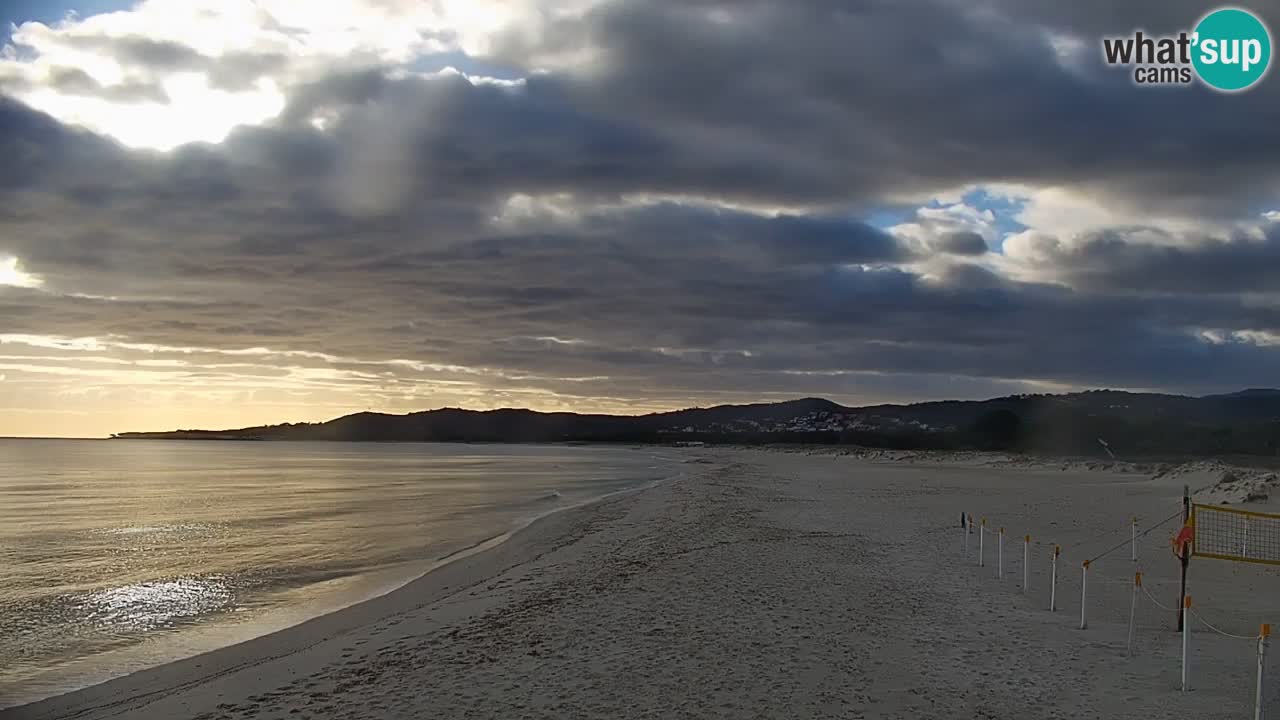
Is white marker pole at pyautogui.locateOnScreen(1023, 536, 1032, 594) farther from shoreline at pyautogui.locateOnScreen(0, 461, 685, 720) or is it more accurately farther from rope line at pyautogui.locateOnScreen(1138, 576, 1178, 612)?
shoreline at pyautogui.locateOnScreen(0, 461, 685, 720)

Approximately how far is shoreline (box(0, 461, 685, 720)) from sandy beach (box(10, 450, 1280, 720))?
0.21ft

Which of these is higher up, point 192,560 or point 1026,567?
point 1026,567

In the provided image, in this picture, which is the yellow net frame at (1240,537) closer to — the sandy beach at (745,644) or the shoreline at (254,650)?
the sandy beach at (745,644)

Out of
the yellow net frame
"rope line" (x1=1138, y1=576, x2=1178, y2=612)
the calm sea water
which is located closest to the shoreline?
the calm sea water

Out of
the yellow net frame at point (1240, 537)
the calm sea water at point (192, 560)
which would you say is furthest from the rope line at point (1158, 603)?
the calm sea water at point (192, 560)

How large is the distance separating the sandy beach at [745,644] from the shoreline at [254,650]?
63 mm

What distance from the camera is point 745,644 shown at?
1181cm

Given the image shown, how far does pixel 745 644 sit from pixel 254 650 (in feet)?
25.3

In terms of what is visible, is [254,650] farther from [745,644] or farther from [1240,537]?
[1240,537]

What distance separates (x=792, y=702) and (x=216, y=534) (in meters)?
26.9

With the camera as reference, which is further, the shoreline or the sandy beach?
the shoreline

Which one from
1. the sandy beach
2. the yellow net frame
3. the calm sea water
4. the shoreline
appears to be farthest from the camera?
the yellow net frame

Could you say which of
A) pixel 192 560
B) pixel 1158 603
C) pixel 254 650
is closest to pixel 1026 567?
pixel 1158 603

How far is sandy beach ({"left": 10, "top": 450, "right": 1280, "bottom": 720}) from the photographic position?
9633mm
